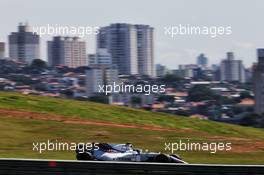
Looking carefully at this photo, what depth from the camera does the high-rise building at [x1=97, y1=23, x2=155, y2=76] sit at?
56.9ft

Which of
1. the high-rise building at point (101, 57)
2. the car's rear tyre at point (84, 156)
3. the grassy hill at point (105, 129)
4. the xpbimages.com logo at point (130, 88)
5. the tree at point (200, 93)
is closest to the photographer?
the car's rear tyre at point (84, 156)

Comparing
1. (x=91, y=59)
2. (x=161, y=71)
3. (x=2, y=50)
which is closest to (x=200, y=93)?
(x=161, y=71)

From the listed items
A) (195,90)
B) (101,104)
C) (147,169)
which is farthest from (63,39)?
(147,169)

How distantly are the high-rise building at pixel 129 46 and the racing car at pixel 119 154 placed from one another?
2482mm

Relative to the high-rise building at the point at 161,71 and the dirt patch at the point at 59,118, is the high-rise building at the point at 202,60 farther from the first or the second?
the dirt patch at the point at 59,118

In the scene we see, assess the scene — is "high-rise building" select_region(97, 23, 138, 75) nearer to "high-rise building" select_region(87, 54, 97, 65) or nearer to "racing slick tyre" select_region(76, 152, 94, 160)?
"high-rise building" select_region(87, 54, 97, 65)

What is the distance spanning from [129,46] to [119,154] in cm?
359

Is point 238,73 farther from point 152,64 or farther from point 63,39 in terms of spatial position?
point 63,39

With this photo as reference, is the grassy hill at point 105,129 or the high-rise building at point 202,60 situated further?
the high-rise building at point 202,60

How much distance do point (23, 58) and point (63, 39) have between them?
194 centimetres

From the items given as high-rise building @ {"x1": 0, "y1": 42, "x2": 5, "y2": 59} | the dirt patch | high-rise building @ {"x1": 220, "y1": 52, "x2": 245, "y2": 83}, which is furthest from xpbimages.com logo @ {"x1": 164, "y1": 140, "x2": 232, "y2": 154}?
high-rise building @ {"x1": 0, "y1": 42, "x2": 5, "y2": 59}

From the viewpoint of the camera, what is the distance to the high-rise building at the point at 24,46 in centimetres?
1794

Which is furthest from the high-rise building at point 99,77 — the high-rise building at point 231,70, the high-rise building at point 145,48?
the high-rise building at point 231,70

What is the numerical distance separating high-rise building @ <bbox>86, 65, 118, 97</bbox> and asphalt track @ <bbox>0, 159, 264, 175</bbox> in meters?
4.45
